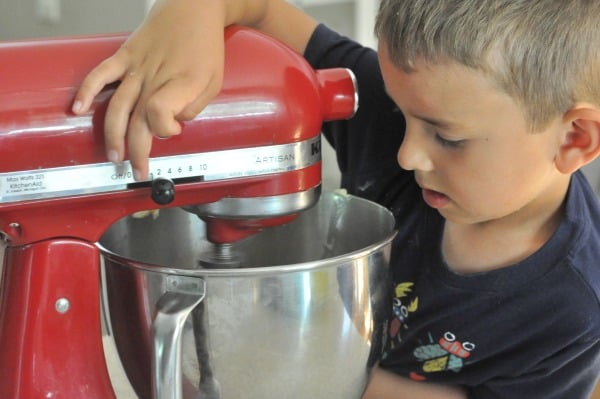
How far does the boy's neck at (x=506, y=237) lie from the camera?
0.75 meters

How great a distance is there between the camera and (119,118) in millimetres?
480

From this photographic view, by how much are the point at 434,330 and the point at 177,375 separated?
36 cm

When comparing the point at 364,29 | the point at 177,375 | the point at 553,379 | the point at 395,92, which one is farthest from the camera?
the point at 364,29

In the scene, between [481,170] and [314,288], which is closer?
[314,288]

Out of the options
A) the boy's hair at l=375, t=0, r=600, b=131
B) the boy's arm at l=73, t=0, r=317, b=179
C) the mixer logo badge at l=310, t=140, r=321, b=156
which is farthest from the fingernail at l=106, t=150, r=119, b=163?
the boy's hair at l=375, t=0, r=600, b=131

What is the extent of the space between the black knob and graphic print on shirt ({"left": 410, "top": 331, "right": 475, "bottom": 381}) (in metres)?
0.38

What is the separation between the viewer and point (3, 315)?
1.73 feet

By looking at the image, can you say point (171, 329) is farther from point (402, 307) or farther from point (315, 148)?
point (402, 307)

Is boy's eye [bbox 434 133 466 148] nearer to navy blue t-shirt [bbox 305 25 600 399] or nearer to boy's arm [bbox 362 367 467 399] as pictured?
navy blue t-shirt [bbox 305 25 600 399]

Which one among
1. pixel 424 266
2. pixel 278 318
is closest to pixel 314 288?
pixel 278 318

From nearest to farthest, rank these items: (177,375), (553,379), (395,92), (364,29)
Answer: (177,375) → (395,92) → (553,379) → (364,29)

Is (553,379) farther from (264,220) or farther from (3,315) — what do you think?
(3,315)

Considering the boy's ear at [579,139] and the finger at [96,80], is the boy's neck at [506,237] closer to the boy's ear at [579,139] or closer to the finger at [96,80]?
the boy's ear at [579,139]

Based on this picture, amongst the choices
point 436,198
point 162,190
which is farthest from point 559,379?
point 162,190
